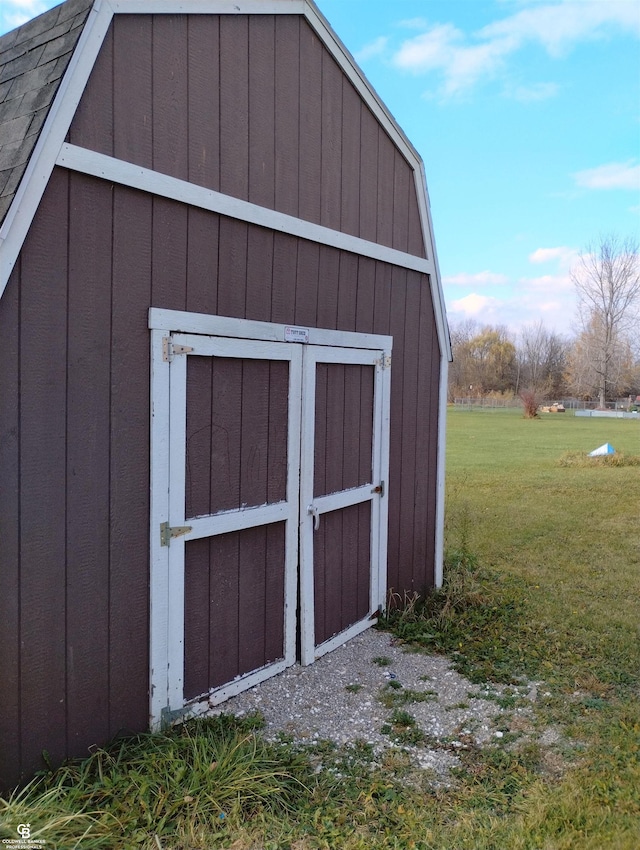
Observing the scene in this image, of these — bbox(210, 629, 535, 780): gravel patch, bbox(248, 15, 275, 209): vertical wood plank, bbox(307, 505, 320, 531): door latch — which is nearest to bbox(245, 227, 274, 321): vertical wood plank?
bbox(248, 15, 275, 209): vertical wood plank

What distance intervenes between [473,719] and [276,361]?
7.78 feet

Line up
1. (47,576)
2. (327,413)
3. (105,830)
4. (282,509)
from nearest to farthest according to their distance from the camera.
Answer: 1. (105,830)
2. (47,576)
3. (282,509)
4. (327,413)

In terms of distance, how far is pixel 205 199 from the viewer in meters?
3.35

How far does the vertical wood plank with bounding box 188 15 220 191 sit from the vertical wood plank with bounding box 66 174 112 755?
623mm

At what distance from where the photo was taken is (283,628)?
4.13 meters

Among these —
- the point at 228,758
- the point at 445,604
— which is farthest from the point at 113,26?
the point at 445,604

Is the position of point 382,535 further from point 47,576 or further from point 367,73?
point 367,73

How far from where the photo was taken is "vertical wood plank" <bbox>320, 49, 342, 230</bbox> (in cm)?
421

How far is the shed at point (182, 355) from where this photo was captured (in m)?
2.69

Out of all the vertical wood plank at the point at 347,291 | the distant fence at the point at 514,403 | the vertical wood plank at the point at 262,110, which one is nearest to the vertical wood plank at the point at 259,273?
the vertical wood plank at the point at 262,110

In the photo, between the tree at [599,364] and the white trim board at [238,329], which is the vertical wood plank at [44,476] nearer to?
the white trim board at [238,329]

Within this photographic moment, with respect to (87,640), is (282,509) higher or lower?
higher

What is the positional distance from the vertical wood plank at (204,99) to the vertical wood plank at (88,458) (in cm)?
62

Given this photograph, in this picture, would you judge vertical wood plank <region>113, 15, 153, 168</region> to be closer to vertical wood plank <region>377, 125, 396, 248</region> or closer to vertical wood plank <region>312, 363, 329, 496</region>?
vertical wood plank <region>312, 363, 329, 496</region>
